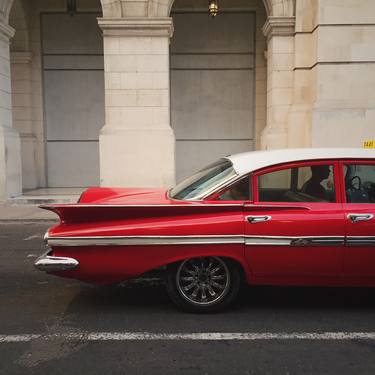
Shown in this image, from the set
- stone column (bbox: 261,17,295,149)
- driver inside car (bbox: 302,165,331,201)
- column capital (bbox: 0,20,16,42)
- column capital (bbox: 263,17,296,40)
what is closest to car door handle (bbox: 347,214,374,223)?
driver inside car (bbox: 302,165,331,201)

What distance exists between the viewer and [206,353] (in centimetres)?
370

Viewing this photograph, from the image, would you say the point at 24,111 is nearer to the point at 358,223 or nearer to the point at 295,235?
the point at 295,235

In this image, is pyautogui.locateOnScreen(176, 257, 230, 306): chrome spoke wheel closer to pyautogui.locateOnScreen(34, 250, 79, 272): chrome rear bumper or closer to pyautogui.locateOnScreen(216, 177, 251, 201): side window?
pyautogui.locateOnScreen(216, 177, 251, 201): side window

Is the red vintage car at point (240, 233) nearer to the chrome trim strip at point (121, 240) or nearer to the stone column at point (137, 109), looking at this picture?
the chrome trim strip at point (121, 240)

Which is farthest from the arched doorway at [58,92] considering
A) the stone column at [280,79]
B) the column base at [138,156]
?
the stone column at [280,79]

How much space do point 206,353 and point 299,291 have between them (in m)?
1.83

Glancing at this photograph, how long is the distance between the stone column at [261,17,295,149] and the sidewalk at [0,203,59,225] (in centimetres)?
593

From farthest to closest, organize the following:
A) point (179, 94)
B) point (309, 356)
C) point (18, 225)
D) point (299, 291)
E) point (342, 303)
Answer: point (179, 94)
point (18, 225)
point (299, 291)
point (342, 303)
point (309, 356)

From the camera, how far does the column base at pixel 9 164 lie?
41.1ft

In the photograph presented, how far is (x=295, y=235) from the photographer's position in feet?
14.2

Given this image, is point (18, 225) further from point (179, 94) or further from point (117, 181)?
point (179, 94)

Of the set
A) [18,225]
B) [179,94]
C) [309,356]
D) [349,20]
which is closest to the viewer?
[309,356]

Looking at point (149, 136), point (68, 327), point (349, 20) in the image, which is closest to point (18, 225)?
point (149, 136)

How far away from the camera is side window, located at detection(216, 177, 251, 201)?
4512 mm
